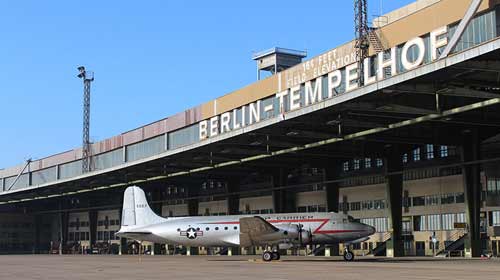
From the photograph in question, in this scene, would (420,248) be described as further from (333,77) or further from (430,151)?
(333,77)

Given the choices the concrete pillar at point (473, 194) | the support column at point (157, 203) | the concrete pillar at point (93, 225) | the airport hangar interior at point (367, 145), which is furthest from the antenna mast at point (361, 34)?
the concrete pillar at point (93, 225)

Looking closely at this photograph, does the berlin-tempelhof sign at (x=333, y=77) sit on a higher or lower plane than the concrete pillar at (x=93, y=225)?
higher

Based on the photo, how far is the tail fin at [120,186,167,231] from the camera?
56625 millimetres

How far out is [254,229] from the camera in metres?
46.4

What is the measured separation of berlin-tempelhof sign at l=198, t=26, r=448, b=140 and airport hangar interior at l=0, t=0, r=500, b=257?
0.41ft

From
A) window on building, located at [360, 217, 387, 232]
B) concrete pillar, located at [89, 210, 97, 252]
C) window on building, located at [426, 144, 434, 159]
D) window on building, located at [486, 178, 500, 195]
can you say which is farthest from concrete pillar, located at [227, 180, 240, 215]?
concrete pillar, located at [89, 210, 97, 252]

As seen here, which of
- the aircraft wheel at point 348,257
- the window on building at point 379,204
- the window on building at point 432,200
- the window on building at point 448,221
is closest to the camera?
the aircraft wheel at point 348,257

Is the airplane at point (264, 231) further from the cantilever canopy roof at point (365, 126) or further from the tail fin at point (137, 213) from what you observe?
the cantilever canopy roof at point (365, 126)

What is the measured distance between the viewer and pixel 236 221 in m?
51.1

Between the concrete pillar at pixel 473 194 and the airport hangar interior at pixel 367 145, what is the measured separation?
0.09 meters

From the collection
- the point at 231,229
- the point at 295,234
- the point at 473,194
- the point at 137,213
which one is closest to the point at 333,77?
the point at 295,234

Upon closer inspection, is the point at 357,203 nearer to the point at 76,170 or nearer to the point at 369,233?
Answer: the point at 369,233

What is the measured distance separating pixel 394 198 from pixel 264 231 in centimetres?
1461

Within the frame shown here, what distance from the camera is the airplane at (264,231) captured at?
4606 cm
